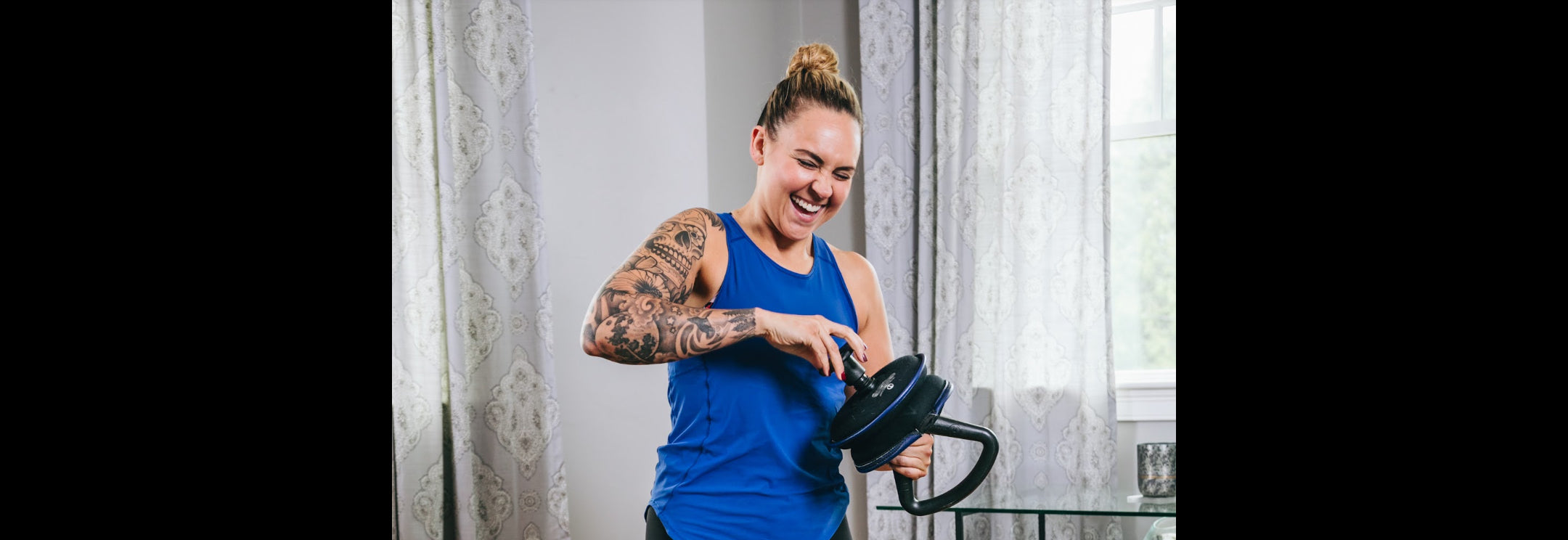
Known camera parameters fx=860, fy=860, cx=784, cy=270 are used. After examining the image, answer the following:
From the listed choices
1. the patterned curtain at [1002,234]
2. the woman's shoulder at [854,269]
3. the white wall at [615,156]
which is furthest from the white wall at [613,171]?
the woman's shoulder at [854,269]

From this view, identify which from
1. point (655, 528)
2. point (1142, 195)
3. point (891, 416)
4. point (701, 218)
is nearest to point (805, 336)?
point (891, 416)

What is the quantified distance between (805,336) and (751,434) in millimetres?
197

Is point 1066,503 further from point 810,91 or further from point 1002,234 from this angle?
point 810,91

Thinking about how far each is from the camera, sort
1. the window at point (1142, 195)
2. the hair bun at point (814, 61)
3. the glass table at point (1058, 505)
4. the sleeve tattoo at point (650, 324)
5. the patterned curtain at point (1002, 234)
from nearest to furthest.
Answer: the sleeve tattoo at point (650, 324) < the hair bun at point (814, 61) < the glass table at point (1058, 505) < the patterned curtain at point (1002, 234) < the window at point (1142, 195)

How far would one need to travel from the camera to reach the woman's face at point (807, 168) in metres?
1.30

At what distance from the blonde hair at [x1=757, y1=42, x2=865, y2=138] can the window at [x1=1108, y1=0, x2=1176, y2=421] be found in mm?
1724

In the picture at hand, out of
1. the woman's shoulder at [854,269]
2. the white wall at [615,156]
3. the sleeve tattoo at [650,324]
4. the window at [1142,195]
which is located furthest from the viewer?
the window at [1142,195]

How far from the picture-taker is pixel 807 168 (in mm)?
1299

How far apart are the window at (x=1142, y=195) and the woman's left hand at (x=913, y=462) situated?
1.66 meters

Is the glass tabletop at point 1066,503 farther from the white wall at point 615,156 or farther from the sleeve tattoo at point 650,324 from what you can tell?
the white wall at point 615,156

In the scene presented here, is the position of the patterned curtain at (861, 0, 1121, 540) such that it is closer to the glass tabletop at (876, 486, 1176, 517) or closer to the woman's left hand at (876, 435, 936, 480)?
the glass tabletop at (876, 486, 1176, 517)
